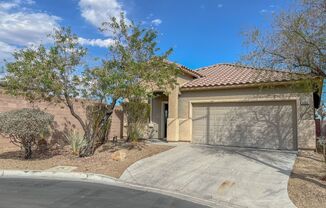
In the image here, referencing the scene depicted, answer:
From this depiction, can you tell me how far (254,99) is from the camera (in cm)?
1470

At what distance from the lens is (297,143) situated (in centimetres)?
1349

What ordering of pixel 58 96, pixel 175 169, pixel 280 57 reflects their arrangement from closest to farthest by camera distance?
pixel 280 57, pixel 175 169, pixel 58 96

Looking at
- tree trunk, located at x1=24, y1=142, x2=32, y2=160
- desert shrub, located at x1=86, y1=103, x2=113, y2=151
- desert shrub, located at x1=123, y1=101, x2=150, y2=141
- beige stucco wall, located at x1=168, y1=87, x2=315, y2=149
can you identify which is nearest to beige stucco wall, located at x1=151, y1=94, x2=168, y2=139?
desert shrub, located at x1=123, y1=101, x2=150, y2=141

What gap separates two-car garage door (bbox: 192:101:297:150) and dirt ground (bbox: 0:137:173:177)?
2775mm

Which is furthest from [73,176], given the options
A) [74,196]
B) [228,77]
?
[228,77]

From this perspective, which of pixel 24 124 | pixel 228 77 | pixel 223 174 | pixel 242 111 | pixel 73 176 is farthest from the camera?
pixel 228 77

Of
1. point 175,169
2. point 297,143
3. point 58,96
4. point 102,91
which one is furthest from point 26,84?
point 297,143

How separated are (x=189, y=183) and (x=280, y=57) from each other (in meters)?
5.05

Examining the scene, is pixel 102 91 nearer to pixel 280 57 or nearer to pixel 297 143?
pixel 280 57

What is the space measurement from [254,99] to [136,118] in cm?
695

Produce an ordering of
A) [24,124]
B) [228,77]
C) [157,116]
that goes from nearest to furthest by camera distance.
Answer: [24,124]
[228,77]
[157,116]

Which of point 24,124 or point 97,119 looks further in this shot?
point 97,119

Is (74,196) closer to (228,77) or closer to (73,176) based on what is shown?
(73,176)

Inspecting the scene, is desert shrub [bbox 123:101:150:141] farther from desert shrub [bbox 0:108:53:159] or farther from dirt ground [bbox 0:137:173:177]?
desert shrub [bbox 0:108:53:159]
